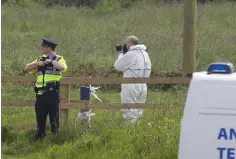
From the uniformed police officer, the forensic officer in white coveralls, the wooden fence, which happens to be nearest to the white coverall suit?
the forensic officer in white coveralls

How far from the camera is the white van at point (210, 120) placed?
438cm

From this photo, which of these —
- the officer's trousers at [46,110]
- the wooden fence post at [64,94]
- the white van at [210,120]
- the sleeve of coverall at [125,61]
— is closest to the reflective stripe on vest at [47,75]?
the officer's trousers at [46,110]

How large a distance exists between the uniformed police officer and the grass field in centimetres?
35

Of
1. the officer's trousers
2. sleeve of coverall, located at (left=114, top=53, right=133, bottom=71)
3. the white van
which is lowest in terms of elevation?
the officer's trousers

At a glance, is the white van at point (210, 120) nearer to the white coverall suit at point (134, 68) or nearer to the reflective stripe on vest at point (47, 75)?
the reflective stripe on vest at point (47, 75)

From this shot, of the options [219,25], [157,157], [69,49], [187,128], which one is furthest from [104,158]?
[219,25]

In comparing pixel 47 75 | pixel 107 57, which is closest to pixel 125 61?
pixel 47 75

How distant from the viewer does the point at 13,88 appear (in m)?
14.9

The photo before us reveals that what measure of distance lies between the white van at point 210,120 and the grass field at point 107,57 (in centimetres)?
283

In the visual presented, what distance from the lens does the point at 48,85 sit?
30.4ft

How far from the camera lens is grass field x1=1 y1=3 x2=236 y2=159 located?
26.2 feet

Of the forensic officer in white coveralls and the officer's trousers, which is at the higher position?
the forensic officer in white coveralls

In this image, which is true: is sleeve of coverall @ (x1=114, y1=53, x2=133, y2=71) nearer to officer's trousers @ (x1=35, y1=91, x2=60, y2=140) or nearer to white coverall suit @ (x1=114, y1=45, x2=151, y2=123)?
white coverall suit @ (x1=114, y1=45, x2=151, y2=123)

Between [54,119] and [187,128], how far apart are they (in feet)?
16.9
